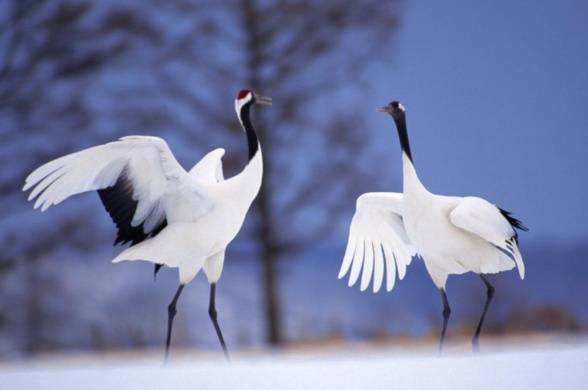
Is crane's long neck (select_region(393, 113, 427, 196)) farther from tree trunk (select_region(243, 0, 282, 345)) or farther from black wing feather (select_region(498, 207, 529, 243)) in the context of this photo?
tree trunk (select_region(243, 0, 282, 345))

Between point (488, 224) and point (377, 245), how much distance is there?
41.6 inches

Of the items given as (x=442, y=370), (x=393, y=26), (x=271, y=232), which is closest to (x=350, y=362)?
(x=442, y=370)

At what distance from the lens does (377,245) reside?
17.8ft

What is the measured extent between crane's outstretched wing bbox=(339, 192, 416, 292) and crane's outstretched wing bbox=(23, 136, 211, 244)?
1.16 meters

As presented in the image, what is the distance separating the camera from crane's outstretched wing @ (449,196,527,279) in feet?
14.5

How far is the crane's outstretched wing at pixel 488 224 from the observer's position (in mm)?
4434

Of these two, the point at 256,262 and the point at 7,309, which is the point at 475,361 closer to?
the point at 256,262

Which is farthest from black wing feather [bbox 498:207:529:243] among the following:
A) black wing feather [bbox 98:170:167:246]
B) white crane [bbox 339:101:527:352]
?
black wing feather [bbox 98:170:167:246]

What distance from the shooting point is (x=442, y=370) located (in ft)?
8.53

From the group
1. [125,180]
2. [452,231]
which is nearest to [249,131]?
[125,180]

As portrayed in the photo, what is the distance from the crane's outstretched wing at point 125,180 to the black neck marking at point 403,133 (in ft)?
3.40

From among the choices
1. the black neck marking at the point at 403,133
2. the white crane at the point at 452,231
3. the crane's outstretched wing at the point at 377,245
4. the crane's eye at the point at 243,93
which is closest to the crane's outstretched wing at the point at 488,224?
the white crane at the point at 452,231

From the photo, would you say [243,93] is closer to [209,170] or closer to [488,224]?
[209,170]

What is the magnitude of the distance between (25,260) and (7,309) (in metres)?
0.51
